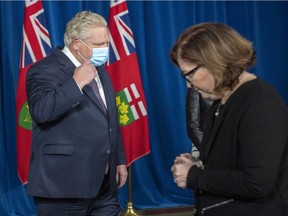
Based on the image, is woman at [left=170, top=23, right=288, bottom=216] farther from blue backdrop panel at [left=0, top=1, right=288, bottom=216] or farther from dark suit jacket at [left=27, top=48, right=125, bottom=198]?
blue backdrop panel at [left=0, top=1, right=288, bottom=216]

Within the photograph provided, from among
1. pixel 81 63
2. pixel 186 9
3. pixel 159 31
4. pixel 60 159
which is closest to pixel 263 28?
pixel 186 9

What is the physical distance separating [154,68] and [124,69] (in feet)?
2.21

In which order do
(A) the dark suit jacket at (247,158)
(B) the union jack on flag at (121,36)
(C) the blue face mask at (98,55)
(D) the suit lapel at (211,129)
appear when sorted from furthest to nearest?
(B) the union jack on flag at (121,36) < (C) the blue face mask at (98,55) < (D) the suit lapel at (211,129) < (A) the dark suit jacket at (247,158)

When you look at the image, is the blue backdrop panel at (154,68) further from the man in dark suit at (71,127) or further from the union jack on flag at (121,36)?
the man in dark suit at (71,127)

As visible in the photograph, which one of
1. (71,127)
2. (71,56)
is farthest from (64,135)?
(71,56)

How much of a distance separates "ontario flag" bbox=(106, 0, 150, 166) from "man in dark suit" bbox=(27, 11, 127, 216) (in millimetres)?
1235

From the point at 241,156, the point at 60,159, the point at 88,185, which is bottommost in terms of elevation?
the point at 88,185

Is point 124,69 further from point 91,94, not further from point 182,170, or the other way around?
point 182,170

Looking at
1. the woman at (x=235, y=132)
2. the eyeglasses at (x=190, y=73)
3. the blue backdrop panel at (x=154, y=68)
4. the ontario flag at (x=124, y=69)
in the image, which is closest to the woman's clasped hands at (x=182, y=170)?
the woman at (x=235, y=132)

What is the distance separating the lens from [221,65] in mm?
1116

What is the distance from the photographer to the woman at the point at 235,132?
106 cm

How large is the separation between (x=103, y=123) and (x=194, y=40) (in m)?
0.91

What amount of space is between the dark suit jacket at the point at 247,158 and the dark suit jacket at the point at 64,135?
0.76 metres

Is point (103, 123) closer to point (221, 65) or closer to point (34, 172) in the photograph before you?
point (34, 172)
